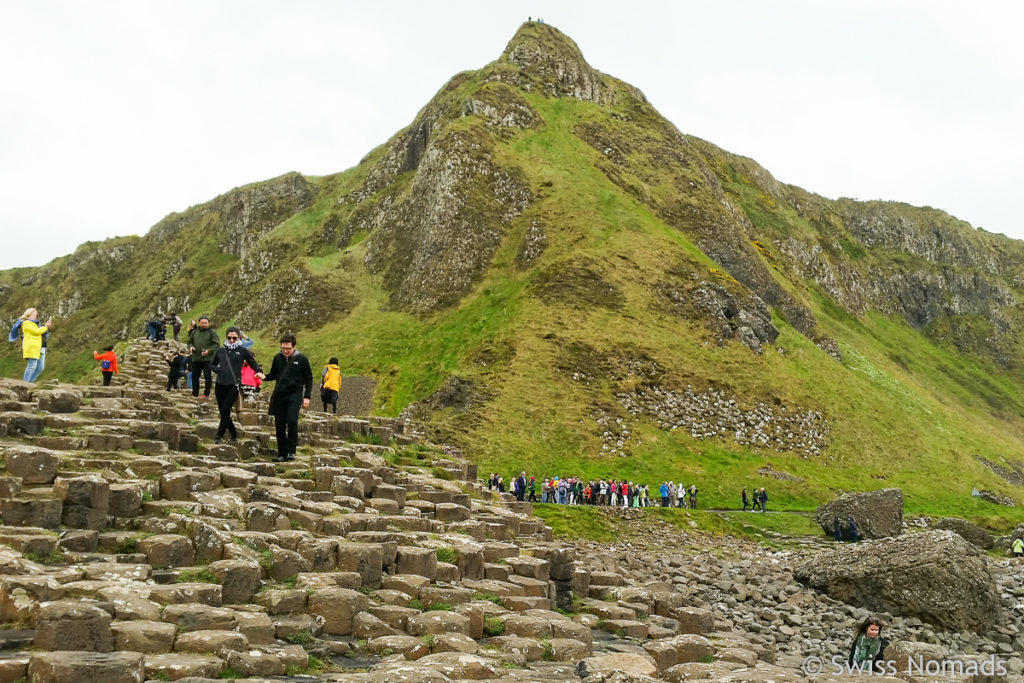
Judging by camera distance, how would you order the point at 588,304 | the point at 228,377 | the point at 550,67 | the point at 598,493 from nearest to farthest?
the point at 228,377
the point at 598,493
the point at 588,304
the point at 550,67

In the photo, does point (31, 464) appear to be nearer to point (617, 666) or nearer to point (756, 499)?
point (617, 666)

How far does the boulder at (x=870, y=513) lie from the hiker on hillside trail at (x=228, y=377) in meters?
30.4

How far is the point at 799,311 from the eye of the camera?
80.9 meters

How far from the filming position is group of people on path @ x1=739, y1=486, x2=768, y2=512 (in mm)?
43250

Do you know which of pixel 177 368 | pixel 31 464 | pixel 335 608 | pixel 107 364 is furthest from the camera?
pixel 177 368

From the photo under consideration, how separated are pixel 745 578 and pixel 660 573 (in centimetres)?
297

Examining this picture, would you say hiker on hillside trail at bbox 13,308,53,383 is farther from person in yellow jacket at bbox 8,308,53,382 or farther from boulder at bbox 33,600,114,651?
boulder at bbox 33,600,114,651

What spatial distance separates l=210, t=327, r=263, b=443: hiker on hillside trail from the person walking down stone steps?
84cm

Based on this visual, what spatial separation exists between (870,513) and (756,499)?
25.8 ft

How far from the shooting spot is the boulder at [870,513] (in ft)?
121

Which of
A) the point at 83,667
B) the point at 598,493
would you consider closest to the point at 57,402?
the point at 83,667

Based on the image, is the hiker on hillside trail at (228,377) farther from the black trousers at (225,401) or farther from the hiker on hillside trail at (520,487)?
the hiker on hillside trail at (520,487)

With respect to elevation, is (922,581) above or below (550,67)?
below

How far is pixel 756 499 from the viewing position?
44.5 meters
